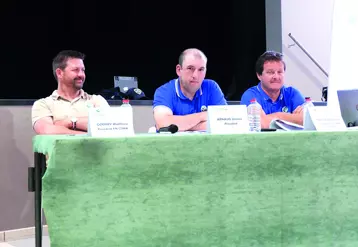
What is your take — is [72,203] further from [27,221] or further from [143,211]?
[27,221]

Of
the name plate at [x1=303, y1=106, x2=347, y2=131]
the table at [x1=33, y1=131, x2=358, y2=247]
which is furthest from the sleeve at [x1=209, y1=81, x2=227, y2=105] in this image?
the table at [x1=33, y1=131, x2=358, y2=247]

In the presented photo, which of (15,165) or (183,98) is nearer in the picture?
(183,98)

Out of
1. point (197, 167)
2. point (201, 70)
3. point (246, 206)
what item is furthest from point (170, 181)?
point (201, 70)

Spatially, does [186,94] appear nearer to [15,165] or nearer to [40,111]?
[40,111]

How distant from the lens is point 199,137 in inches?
52.5

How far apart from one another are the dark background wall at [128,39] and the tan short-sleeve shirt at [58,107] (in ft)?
4.16

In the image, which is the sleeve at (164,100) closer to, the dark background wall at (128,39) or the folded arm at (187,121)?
the folded arm at (187,121)

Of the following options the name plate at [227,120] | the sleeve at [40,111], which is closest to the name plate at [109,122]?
the name plate at [227,120]

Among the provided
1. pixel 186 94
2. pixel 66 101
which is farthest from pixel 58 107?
pixel 186 94

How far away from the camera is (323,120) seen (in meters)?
1.56

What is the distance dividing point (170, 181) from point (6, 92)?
2.94m

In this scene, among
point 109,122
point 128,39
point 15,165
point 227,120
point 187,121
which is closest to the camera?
point 109,122

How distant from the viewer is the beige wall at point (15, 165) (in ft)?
9.53

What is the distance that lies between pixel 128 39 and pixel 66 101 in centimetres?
202
